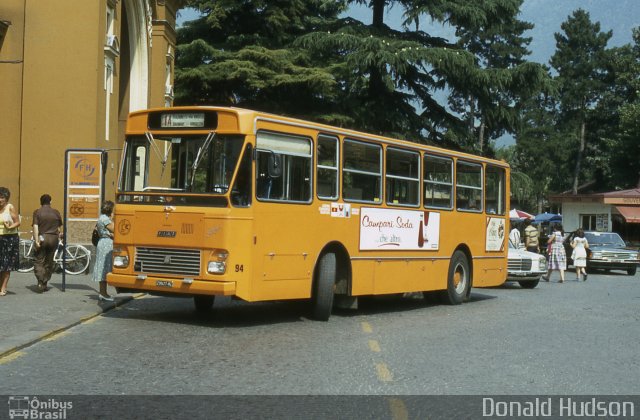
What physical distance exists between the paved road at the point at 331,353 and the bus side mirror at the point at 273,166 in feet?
6.63

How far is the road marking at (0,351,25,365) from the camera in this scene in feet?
30.0

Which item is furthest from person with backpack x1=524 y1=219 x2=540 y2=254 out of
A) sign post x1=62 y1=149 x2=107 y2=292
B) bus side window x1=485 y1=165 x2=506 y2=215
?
sign post x1=62 y1=149 x2=107 y2=292

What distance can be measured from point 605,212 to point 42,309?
149ft

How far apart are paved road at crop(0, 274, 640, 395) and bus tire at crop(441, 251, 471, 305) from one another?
52.9 inches

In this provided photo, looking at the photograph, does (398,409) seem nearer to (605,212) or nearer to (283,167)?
(283,167)

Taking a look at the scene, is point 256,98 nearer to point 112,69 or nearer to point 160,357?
point 112,69

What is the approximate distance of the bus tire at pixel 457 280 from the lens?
17406 millimetres

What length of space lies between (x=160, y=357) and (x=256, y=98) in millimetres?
25281

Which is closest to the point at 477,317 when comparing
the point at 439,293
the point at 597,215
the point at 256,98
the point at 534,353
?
the point at 439,293

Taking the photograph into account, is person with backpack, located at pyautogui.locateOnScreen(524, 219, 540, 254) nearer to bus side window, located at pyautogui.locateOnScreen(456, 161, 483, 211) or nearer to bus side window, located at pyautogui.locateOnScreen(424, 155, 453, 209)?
bus side window, located at pyautogui.locateOnScreen(456, 161, 483, 211)

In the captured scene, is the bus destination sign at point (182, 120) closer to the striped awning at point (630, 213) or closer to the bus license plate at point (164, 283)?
the bus license plate at point (164, 283)

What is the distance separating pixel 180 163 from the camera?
1263cm

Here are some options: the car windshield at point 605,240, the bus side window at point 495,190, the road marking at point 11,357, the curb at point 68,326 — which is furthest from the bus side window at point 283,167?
the car windshield at point 605,240

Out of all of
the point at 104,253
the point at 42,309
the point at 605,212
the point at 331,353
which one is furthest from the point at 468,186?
the point at 605,212
